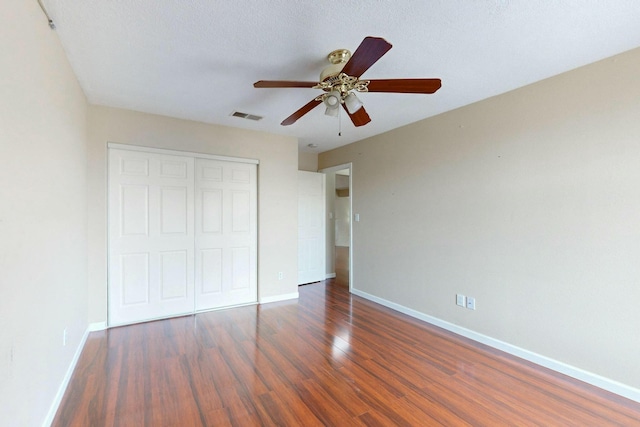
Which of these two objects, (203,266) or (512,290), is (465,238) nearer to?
(512,290)

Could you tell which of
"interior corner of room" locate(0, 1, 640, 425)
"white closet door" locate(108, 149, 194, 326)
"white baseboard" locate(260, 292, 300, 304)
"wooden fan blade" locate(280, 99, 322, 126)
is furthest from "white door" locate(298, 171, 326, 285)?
"wooden fan blade" locate(280, 99, 322, 126)

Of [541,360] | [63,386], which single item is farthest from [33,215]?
[541,360]

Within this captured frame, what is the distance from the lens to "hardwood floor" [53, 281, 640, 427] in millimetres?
1775

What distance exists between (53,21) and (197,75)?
2.93 feet

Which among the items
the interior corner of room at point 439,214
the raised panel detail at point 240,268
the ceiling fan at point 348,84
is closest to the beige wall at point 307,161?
the interior corner of room at point 439,214

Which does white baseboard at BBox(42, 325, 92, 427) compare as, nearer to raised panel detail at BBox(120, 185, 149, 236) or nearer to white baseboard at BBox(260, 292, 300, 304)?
raised panel detail at BBox(120, 185, 149, 236)

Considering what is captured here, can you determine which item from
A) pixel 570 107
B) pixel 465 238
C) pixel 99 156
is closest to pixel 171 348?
pixel 99 156

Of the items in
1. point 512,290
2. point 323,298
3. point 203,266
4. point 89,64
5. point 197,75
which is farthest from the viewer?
point 323,298

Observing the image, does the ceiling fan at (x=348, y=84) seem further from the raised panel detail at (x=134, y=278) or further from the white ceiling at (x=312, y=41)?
the raised panel detail at (x=134, y=278)

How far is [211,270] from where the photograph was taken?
3.73 m

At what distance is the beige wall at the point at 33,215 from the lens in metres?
1.19

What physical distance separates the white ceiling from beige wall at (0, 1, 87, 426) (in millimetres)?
374

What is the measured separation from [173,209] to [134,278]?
896mm

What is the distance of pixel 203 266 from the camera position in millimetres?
3670
